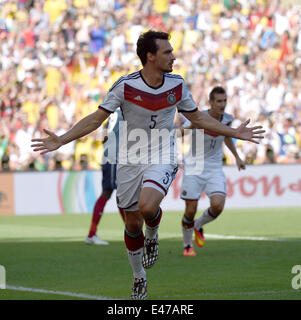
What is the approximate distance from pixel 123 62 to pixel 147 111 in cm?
1777

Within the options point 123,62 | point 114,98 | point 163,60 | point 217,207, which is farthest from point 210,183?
point 123,62

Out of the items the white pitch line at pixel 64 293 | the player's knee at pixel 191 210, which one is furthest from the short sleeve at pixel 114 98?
the player's knee at pixel 191 210

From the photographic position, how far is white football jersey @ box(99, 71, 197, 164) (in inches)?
352

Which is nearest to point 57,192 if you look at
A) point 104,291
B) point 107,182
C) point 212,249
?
point 107,182

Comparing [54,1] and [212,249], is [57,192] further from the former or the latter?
[212,249]

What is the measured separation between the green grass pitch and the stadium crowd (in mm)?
4815

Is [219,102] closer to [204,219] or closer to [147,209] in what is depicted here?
[204,219]

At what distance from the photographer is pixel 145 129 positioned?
9.01 meters

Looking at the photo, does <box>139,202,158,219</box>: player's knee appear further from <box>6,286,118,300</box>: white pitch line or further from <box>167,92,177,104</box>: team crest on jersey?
<box>167,92,177,104</box>: team crest on jersey

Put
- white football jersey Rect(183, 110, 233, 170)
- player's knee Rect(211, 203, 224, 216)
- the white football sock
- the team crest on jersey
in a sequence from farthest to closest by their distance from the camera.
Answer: white football jersey Rect(183, 110, 233, 170), the white football sock, player's knee Rect(211, 203, 224, 216), the team crest on jersey

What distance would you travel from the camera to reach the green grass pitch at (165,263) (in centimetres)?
926

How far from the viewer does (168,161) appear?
9.14 m

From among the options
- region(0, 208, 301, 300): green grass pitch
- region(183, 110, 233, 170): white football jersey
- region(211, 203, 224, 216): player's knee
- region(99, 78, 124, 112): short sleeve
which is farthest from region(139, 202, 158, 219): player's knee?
region(183, 110, 233, 170): white football jersey
